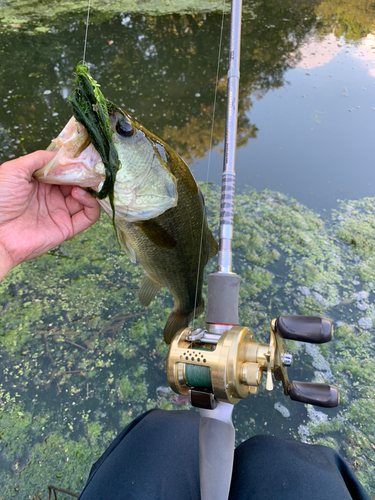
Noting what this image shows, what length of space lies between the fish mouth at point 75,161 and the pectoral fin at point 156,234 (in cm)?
29

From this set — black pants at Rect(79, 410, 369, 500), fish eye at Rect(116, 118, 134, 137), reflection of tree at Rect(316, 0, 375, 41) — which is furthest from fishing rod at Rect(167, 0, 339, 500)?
reflection of tree at Rect(316, 0, 375, 41)

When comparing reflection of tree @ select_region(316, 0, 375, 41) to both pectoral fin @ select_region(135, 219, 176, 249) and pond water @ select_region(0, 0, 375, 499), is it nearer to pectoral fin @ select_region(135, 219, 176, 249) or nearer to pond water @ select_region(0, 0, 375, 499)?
pond water @ select_region(0, 0, 375, 499)

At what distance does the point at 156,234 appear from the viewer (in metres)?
1.48

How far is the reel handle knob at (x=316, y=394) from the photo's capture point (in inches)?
32.6

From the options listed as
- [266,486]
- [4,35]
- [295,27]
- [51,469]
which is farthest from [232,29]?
[4,35]

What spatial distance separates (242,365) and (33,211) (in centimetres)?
114

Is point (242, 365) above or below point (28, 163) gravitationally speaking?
below

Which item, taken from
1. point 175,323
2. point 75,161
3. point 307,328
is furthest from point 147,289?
point 307,328

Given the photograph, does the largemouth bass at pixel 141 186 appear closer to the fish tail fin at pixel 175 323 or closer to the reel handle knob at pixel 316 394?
the fish tail fin at pixel 175 323

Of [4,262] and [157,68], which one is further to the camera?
[157,68]

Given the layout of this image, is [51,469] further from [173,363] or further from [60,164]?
[60,164]

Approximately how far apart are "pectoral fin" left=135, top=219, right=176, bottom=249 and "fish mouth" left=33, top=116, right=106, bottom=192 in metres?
0.29

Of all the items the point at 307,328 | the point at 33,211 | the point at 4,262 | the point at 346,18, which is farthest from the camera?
the point at 346,18

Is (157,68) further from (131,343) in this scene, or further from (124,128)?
(131,343)
